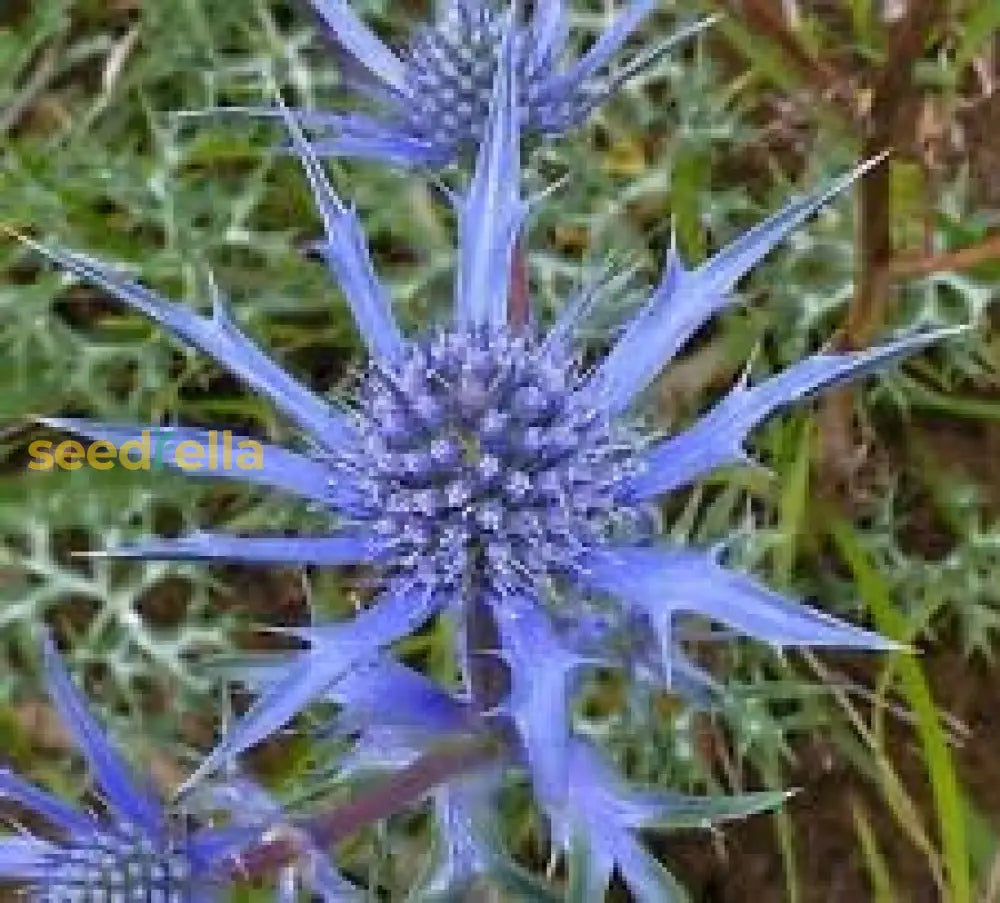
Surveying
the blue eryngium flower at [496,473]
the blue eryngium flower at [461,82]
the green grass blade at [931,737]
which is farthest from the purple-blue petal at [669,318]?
the green grass blade at [931,737]

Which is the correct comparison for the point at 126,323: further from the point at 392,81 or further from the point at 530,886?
the point at 530,886

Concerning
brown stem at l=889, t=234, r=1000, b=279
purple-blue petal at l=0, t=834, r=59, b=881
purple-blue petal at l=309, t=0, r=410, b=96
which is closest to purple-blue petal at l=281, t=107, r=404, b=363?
purple-blue petal at l=309, t=0, r=410, b=96

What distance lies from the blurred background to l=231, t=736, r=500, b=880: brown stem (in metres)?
0.39

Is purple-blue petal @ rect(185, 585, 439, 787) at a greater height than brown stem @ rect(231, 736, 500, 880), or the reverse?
purple-blue petal @ rect(185, 585, 439, 787)

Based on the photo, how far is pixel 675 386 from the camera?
5.38 ft

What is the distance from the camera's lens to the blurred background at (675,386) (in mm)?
1504

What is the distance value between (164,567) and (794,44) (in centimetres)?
72

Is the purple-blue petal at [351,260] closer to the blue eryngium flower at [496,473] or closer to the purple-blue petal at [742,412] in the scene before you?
the blue eryngium flower at [496,473]

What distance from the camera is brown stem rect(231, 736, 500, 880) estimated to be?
39.6 inches

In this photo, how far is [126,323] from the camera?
1.68m

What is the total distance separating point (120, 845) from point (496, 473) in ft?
1.00

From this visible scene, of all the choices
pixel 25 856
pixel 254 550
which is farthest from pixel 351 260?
pixel 25 856

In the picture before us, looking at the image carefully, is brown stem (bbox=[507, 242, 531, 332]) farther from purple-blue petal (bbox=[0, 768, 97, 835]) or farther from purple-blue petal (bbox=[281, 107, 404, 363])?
purple-blue petal (bbox=[0, 768, 97, 835])

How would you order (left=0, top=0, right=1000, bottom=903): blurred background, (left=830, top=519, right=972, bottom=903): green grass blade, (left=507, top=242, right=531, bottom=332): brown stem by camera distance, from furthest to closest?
(left=0, top=0, right=1000, bottom=903): blurred background → (left=830, top=519, right=972, bottom=903): green grass blade → (left=507, top=242, right=531, bottom=332): brown stem
